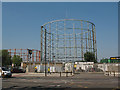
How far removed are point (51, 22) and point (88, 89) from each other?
4787cm

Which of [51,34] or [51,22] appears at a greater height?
[51,22]

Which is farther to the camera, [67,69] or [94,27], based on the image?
[94,27]

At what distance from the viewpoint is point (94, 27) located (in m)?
60.9

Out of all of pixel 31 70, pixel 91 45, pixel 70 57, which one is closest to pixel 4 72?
pixel 31 70

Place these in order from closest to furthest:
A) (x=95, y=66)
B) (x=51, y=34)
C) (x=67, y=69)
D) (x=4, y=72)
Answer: (x=4, y=72) → (x=67, y=69) → (x=95, y=66) → (x=51, y=34)

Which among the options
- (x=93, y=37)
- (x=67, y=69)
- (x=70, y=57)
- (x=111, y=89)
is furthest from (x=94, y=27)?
(x=111, y=89)

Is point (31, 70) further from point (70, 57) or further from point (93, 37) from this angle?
point (93, 37)

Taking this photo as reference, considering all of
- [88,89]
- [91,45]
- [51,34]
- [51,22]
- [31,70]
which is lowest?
[31,70]

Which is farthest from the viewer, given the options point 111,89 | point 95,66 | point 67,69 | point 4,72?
point 95,66

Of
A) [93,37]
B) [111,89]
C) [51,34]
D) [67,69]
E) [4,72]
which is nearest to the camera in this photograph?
[111,89]

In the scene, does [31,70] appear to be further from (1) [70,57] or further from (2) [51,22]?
(2) [51,22]

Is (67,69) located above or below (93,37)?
below

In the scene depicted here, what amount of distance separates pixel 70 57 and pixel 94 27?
15.2 m

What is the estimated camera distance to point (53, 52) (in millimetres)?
54000
